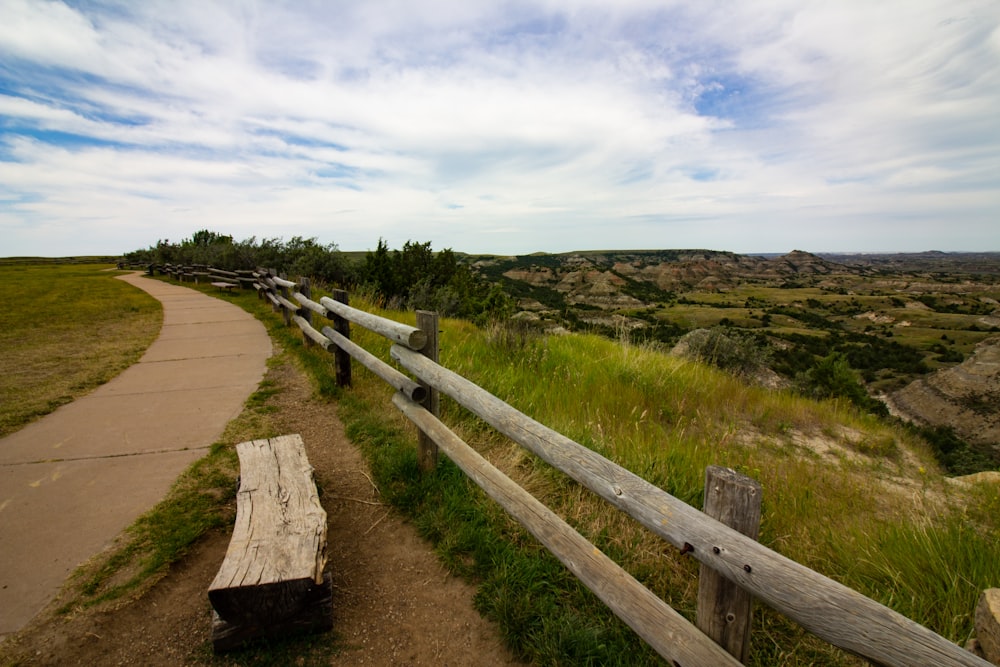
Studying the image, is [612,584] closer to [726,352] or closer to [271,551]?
[271,551]

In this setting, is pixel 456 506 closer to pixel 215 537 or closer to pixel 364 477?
pixel 364 477

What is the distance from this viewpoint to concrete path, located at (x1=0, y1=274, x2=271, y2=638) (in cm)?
282

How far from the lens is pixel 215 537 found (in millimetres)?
3104

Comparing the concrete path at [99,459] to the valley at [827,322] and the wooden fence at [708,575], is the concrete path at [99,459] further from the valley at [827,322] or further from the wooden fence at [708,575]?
the valley at [827,322]

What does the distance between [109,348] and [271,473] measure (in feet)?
26.3

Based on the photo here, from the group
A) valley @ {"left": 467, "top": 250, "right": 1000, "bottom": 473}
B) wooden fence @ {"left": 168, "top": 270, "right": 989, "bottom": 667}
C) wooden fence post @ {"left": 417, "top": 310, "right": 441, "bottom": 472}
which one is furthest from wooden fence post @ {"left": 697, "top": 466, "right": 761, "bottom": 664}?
valley @ {"left": 467, "top": 250, "right": 1000, "bottom": 473}

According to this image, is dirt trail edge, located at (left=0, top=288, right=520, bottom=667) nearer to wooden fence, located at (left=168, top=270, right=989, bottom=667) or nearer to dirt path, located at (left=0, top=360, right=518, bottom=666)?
dirt path, located at (left=0, top=360, right=518, bottom=666)

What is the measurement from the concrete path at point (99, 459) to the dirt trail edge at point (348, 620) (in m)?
0.38

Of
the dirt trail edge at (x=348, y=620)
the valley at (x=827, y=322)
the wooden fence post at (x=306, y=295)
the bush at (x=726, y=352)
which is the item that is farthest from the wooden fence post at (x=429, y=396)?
the bush at (x=726, y=352)

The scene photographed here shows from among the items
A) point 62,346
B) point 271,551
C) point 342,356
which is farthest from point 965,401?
point 62,346

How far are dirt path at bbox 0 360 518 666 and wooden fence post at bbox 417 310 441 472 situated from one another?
1.95 ft

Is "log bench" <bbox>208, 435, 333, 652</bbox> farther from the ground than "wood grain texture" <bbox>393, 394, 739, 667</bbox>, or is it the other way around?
"wood grain texture" <bbox>393, 394, 739, 667</bbox>

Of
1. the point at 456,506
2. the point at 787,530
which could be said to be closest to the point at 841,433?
the point at 787,530

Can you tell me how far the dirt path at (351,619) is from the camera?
225 cm
